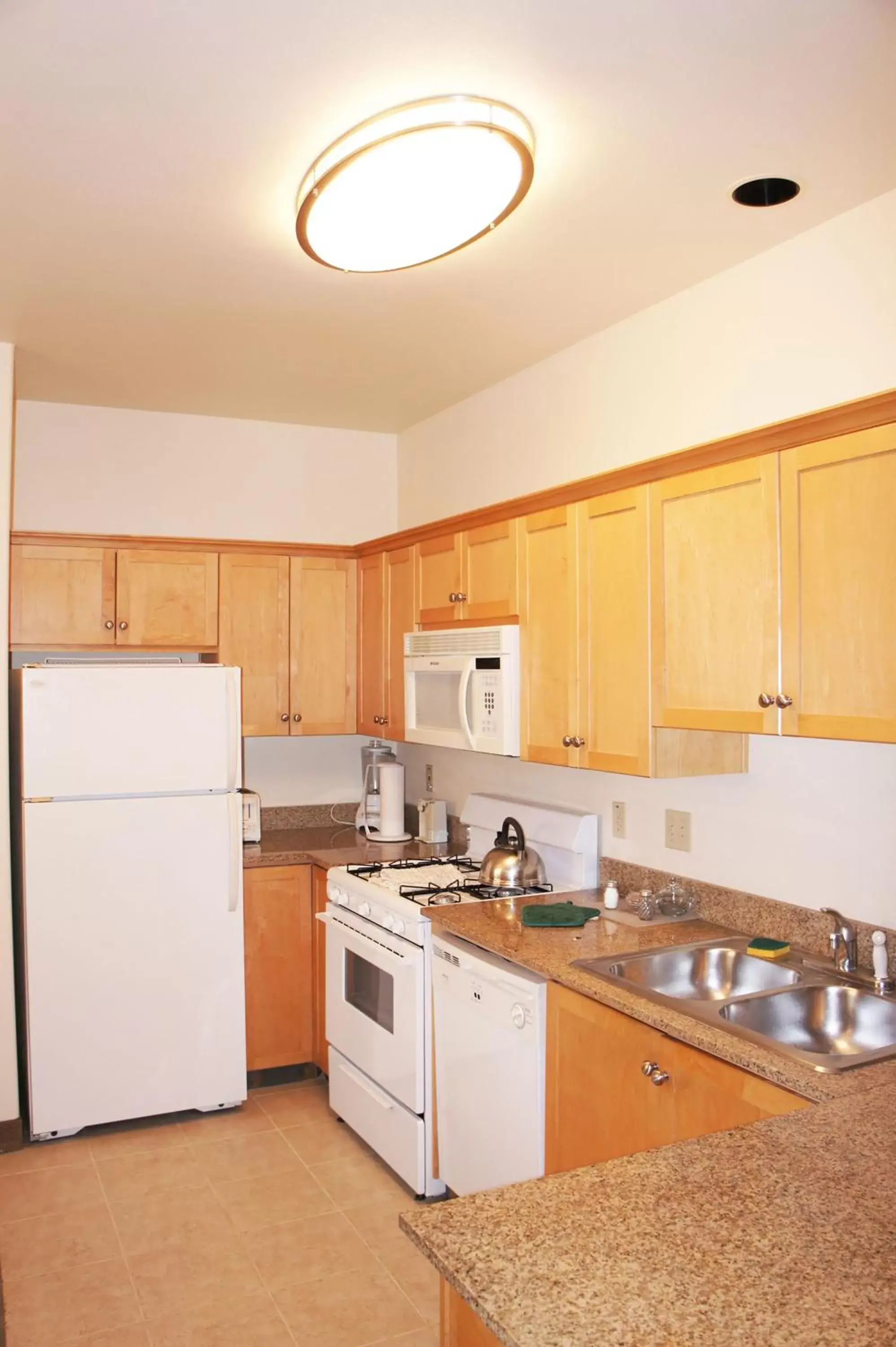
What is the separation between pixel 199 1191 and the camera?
3240 mm

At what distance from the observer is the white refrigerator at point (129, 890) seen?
357 cm

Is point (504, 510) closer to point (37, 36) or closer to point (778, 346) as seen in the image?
point (778, 346)

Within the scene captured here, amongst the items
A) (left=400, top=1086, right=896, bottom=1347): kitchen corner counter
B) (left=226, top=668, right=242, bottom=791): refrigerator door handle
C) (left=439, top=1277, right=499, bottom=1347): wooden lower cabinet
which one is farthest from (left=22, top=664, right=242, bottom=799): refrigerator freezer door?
(left=400, top=1086, right=896, bottom=1347): kitchen corner counter

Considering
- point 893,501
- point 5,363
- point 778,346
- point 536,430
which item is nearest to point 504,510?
point 536,430

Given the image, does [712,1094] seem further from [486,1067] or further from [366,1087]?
[366,1087]

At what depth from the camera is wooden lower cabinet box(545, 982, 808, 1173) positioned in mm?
1936

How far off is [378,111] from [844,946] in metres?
2.07

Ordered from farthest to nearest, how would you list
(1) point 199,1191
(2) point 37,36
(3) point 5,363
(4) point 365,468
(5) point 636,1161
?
1. (4) point 365,468
2. (3) point 5,363
3. (1) point 199,1191
4. (2) point 37,36
5. (5) point 636,1161

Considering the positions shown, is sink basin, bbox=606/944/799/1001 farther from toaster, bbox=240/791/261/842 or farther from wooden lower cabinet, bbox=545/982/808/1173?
toaster, bbox=240/791/261/842

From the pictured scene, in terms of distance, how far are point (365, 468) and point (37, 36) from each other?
3.04m

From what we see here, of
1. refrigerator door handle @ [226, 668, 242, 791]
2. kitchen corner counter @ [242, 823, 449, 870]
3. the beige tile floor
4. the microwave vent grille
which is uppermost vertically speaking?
the microwave vent grille

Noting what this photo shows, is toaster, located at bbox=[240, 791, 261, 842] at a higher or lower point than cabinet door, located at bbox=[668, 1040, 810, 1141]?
higher

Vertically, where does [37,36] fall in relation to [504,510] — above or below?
above

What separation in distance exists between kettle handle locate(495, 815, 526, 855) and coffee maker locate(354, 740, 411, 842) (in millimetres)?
924
